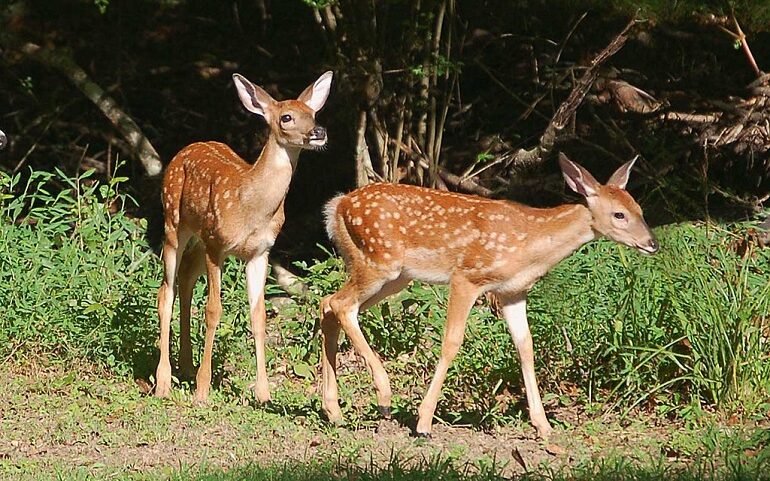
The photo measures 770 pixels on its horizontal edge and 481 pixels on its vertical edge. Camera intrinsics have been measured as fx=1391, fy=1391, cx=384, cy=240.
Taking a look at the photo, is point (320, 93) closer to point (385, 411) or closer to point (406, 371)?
point (406, 371)

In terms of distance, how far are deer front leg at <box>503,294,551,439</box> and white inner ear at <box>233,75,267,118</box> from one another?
6.50ft

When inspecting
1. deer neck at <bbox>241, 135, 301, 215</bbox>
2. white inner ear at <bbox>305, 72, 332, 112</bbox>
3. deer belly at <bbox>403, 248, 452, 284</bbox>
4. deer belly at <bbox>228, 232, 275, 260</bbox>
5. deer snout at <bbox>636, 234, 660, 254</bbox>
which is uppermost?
white inner ear at <bbox>305, 72, 332, 112</bbox>

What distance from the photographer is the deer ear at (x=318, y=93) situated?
8539 mm

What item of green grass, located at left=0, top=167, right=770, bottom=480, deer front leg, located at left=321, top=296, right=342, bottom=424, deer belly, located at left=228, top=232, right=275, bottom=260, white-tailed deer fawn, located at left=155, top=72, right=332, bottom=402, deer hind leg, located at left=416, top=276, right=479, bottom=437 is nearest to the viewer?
green grass, located at left=0, top=167, right=770, bottom=480

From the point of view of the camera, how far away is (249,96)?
328 inches

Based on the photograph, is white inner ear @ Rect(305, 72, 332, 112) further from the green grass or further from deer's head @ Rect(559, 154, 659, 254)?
deer's head @ Rect(559, 154, 659, 254)

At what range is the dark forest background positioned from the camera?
1017cm

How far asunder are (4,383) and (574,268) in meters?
3.39

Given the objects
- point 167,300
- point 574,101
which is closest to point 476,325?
point 167,300

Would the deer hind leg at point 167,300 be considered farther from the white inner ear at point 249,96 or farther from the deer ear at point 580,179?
the deer ear at point 580,179

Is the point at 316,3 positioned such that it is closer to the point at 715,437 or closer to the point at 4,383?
the point at 4,383

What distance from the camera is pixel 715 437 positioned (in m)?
6.54

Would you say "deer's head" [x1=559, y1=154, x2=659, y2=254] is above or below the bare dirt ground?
above

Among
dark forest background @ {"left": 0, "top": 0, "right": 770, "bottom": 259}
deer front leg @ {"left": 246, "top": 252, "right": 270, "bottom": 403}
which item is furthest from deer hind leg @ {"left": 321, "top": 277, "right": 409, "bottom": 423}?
dark forest background @ {"left": 0, "top": 0, "right": 770, "bottom": 259}
